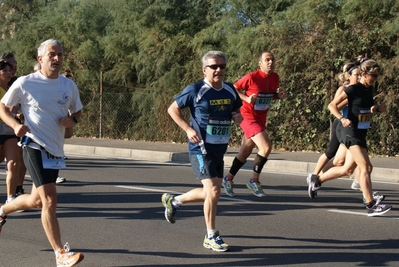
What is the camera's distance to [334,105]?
349 inches

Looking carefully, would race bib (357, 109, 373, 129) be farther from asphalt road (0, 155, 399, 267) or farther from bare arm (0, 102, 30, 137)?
bare arm (0, 102, 30, 137)

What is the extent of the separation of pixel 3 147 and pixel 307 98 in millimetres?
9613

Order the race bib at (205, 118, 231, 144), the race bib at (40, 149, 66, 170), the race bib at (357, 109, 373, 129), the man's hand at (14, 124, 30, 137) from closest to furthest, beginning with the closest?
the man's hand at (14, 124, 30, 137)
the race bib at (40, 149, 66, 170)
the race bib at (205, 118, 231, 144)
the race bib at (357, 109, 373, 129)

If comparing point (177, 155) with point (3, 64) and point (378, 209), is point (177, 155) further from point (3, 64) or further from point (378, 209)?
point (378, 209)

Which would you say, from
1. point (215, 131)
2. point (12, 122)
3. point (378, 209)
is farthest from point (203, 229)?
point (12, 122)

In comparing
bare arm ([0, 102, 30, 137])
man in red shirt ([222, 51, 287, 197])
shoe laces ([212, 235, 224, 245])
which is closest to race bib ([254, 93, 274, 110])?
man in red shirt ([222, 51, 287, 197])

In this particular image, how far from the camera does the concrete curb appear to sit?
13.1 metres

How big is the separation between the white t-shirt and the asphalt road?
3.53 feet

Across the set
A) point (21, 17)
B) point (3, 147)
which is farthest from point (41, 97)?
point (21, 17)

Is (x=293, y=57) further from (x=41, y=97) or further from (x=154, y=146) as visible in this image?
(x=41, y=97)

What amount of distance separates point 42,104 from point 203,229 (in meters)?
2.48

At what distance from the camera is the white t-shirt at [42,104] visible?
20.3 ft

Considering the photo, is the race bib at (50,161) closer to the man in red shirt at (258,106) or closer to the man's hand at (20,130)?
the man's hand at (20,130)

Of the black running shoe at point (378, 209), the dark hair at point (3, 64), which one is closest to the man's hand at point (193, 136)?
the black running shoe at point (378, 209)
